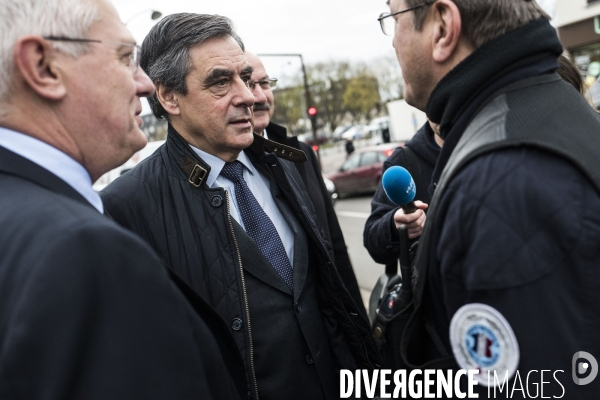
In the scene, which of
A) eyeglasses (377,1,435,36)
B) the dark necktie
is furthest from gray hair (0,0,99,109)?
the dark necktie

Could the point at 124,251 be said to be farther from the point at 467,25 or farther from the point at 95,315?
the point at 467,25

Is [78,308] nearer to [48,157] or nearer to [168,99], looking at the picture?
[48,157]

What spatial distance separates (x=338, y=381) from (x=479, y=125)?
56.6 inches

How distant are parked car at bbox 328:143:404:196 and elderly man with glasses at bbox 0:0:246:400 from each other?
14.5 metres

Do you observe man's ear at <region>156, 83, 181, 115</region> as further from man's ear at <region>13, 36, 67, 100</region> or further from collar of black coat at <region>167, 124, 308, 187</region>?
man's ear at <region>13, 36, 67, 100</region>

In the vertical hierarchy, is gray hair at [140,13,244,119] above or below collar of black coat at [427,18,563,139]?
above

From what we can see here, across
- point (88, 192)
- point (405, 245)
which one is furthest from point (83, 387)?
point (405, 245)

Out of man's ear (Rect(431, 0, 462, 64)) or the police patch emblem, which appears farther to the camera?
man's ear (Rect(431, 0, 462, 64))

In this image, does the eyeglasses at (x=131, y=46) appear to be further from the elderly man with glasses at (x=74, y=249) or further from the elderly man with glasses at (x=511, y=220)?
the elderly man with glasses at (x=511, y=220)

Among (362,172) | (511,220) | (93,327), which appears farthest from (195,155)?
(362,172)

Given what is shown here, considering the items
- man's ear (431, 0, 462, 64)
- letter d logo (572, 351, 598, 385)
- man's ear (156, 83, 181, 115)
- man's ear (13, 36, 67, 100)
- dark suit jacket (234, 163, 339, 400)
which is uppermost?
man's ear (431, 0, 462, 64)

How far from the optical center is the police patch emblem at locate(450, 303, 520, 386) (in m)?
1.13

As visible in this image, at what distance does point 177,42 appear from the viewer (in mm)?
2262

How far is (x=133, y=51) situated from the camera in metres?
1.43
